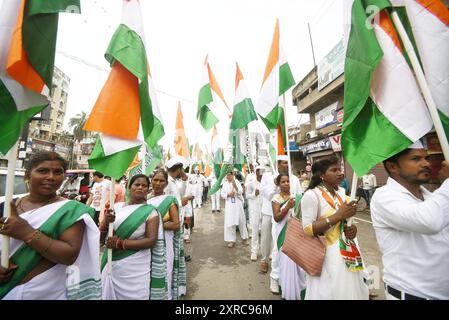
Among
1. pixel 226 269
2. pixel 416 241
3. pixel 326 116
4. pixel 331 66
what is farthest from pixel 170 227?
pixel 326 116

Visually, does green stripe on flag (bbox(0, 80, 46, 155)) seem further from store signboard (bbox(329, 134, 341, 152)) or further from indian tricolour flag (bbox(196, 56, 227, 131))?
store signboard (bbox(329, 134, 341, 152))

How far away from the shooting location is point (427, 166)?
146 cm

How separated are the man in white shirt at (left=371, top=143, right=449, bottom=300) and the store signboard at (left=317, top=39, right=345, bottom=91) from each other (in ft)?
46.4

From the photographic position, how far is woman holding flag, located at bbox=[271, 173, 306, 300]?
9.45 feet

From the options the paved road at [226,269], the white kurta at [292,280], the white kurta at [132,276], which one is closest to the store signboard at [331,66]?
the paved road at [226,269]

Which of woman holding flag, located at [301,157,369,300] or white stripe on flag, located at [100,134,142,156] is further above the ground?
white stripe on flag, located at [100,134,142,156]

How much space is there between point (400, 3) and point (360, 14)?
0.25m

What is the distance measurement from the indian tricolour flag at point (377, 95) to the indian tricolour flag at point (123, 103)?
5.97ft

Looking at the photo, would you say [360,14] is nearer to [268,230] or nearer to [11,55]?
[11,55]

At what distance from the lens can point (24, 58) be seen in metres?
1.47

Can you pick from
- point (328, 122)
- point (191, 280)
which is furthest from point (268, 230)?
point (328, 122)

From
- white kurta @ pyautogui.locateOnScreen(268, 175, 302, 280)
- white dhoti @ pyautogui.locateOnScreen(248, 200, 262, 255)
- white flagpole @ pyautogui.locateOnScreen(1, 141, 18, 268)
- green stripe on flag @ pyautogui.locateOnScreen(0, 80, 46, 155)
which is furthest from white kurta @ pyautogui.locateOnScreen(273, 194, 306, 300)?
green stripe on flag @ pyautogui.locateOnScreen(0, 80, 46, 155)

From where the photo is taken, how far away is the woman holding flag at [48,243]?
1363mm

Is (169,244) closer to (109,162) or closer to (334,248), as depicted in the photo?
(109,162)
